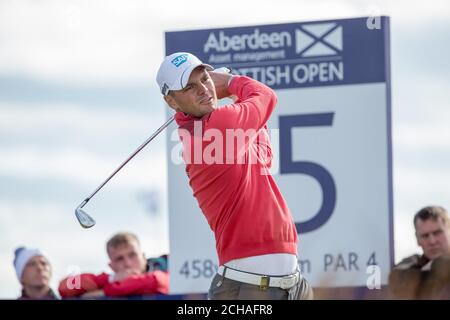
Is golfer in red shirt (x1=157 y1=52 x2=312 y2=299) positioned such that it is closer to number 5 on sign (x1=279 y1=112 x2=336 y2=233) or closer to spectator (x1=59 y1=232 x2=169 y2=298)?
spectator (x1=59 y1=232 x2=169 y2=298)

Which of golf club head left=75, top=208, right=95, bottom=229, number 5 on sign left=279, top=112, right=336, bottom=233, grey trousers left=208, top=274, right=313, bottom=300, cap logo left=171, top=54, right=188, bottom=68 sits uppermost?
cap logo left=171, top=54, right=188, bottom=68

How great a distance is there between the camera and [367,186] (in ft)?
37.0

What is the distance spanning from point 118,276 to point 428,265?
2.09m

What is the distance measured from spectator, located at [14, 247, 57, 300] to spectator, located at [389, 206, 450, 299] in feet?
7.73

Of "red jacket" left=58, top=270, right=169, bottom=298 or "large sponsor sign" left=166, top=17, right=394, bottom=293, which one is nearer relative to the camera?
"red jacket" left=58, top=270, right=169, bottom=298

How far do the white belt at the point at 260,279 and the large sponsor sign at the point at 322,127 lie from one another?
8.69 ft

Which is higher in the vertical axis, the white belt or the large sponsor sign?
the large sponsor sign

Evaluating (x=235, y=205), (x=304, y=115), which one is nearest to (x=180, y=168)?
(x=304, y=115)

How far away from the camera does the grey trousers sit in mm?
8414

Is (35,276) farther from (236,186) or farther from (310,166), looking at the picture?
(236,186)

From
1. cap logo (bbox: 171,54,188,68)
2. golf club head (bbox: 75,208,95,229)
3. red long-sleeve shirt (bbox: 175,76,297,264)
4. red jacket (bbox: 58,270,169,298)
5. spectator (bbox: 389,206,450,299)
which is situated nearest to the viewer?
red long-sleeve shirt (bbox: 175,76,297,264)

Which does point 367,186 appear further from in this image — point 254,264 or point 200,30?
point 254,264

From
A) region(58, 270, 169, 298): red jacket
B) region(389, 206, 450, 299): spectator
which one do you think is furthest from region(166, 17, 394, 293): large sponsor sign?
region(389, 206, 450, 299): spectator

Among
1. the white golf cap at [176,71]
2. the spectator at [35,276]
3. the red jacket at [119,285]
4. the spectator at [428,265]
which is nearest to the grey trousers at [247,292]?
the white golf cap at [176,71]
